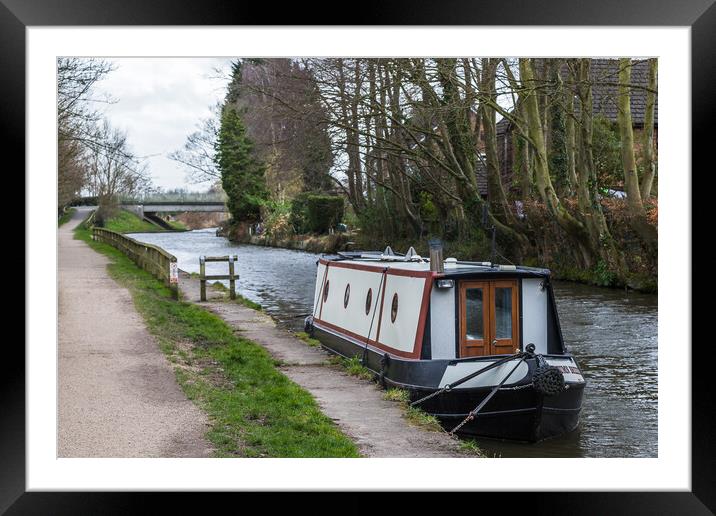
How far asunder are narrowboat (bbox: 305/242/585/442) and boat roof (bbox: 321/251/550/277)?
14 mm

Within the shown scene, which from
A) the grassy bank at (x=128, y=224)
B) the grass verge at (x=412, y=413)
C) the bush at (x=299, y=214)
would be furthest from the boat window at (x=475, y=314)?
the bush at (x=299, y=214)

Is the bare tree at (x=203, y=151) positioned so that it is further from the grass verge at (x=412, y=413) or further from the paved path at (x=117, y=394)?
the grass verge at (x=412, y=413)

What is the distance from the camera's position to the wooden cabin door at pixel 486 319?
9000 millimetres

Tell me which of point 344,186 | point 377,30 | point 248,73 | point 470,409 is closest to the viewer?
point 377,30

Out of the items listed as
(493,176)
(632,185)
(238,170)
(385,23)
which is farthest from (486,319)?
(238,170)

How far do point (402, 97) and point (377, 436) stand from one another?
1403 centimetres

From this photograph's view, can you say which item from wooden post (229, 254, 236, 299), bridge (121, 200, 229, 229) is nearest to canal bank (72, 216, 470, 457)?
bridge (121, 200, 229, 229)

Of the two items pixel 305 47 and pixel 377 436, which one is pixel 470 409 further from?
pixel 305 47

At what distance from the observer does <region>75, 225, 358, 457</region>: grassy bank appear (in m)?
7.10

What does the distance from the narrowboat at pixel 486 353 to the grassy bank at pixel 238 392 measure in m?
1.23

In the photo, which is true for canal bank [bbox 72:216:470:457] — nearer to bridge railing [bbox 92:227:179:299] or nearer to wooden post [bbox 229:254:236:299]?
bridge railing [bbox 92:227:179:299]

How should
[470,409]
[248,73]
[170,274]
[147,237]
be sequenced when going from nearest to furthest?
[470,409]
[170,274]
[248,73]
[147,237]

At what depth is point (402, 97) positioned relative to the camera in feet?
67.9
